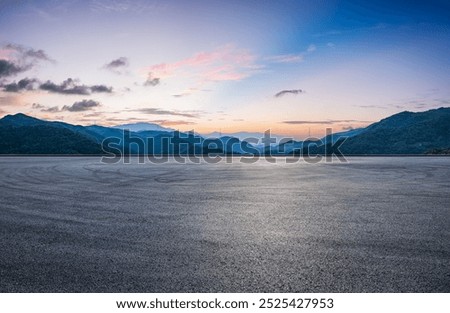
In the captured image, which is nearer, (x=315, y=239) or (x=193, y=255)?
(x=193, y=255)

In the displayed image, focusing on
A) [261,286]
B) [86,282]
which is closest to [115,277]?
[86,282]

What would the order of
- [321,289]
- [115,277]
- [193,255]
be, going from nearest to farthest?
[321,289] → [115,277] → [193,255]

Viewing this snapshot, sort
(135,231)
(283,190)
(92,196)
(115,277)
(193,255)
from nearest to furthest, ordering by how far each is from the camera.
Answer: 1. (115,277)
2. (193,255)
3. (135,231)
4. (92,196)
5. (283,190)

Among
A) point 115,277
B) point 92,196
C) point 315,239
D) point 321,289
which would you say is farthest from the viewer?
point 92,196

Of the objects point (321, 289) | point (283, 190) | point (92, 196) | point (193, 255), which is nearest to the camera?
point (321, 289)

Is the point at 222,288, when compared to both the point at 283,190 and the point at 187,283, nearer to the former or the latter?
the point at 187,283

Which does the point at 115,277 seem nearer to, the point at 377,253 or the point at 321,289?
the point at 321,289

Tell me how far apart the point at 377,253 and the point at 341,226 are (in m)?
1.92

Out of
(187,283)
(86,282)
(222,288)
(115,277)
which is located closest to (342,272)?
(222,288)

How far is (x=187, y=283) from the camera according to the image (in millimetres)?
4348

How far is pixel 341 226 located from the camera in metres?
7.39

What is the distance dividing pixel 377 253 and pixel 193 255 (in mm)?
2712

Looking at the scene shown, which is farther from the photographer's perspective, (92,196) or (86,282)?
(92,196)

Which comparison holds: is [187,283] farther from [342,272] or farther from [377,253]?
[377,253]
